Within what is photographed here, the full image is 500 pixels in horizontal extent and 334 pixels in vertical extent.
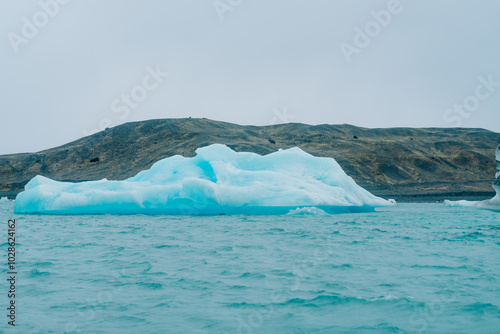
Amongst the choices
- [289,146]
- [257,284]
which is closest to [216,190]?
[257,284]

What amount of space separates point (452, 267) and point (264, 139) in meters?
49.5

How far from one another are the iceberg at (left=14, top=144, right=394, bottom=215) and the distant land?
23.1 meters

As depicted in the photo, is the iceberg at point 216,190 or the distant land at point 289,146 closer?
the iceberg at point 216,190

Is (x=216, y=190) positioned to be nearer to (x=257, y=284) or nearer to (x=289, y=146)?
(x=257, y=284)

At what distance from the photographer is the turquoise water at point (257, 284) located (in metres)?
5.12

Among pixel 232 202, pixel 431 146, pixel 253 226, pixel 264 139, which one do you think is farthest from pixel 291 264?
pixel 431 146

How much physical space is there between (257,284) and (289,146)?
4945cm

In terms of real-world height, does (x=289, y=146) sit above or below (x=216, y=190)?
above

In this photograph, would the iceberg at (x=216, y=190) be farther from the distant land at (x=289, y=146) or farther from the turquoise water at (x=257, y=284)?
the distant land at (x=289, y=146)

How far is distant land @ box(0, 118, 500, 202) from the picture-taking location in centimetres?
4731

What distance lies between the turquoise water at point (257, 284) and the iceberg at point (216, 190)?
4362 millimetres

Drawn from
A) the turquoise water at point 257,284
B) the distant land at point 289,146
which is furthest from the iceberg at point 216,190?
the distant land at point 289,146

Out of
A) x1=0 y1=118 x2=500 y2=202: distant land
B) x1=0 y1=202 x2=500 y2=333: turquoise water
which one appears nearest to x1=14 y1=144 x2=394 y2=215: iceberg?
x1=0 y1=202 x2=500 y2=333: turquoise water

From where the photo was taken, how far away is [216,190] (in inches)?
621
